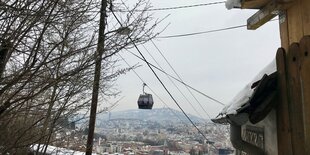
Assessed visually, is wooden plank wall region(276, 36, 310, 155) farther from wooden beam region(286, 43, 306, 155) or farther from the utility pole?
the utility pole

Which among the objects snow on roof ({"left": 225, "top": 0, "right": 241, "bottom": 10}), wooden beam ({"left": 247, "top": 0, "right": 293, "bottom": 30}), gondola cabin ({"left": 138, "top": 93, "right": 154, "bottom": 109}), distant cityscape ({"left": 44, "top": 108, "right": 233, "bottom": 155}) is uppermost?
snow on roof ({"left": 225, "top": 0, "right": 241, "bottom": 10})

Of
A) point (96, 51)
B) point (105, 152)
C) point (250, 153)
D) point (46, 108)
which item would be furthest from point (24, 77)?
point (105, 152)

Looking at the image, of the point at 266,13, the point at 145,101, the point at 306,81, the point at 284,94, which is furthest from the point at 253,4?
the point at 145,101

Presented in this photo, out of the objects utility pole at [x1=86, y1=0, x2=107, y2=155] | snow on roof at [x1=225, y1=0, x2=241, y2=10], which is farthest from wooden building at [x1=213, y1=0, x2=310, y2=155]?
utility pole at [x1=86, y1=0, x2=107, y2=155]

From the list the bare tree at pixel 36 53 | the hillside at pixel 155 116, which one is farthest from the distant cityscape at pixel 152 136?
the bare tree at pixel 36 53

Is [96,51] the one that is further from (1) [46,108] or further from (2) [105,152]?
(2) [105,152]

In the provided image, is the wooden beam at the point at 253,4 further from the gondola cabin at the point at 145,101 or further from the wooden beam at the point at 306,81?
the gondola cabin at the point at 145,101

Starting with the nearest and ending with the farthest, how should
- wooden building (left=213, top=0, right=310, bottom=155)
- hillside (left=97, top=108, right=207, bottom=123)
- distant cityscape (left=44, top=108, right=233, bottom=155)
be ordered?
1. wooden building (left=213, top=0, right=310, bottom=155)
2. distant cityscape (left=44, top=108, right=233, bottom=155)
3. hillside (left=97, top=108, right=207, bottom=123)

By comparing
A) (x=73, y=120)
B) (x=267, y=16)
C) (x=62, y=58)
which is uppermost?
(x=267, y=16)
